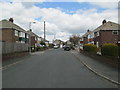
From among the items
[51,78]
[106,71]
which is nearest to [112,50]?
[106,71]

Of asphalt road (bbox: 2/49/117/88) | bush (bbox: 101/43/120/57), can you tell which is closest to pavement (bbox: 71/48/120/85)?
asphalt road (bbox: 2/49/117/88)

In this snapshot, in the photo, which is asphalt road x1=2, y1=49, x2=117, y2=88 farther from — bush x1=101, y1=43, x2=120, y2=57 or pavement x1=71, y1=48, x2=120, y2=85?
bush x1=101, y1=43, x2=120, y2=57

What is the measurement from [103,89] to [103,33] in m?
40.4

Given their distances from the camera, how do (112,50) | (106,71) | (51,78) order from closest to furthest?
(51,78), (106,71), (112,50)

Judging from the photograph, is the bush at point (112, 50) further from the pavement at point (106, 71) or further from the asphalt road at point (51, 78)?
the asphalt road at point (51, 78)

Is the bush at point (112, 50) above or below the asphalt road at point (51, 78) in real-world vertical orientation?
above

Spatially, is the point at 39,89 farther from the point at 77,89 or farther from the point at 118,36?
the point at 118,36

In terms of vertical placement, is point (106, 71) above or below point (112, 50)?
below

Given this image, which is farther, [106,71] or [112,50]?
[112,50]

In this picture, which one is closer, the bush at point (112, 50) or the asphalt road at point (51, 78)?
the asphalt road at point (51, 78)

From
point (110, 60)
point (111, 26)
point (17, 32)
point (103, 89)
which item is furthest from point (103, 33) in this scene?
point (103, 89)

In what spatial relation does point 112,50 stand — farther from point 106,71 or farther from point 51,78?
point 51,78

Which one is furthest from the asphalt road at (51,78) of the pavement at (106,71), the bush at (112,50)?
the bush at (112,50)

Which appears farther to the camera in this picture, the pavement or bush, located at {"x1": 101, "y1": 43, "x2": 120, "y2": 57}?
bush, located at {"x1": 101, "y1": 43, "x2": 120, "y2": 57}
